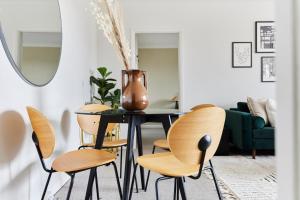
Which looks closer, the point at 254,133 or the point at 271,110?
the point at 254,133

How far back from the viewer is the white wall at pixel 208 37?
4.25 metres

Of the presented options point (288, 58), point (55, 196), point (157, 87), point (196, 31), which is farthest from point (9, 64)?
point (157, 87)

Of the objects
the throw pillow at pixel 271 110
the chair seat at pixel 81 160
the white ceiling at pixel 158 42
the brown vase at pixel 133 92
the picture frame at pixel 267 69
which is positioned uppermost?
the white ceiling at pixel 158 42

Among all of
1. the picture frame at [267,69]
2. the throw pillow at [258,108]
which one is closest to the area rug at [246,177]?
the throw pillow at [258,108]

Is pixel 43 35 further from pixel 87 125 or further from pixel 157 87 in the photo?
pixel 157 87

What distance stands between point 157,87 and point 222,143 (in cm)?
399

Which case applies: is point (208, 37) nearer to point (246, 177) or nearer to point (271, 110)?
point (271, 110)

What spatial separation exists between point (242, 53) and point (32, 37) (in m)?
3.51

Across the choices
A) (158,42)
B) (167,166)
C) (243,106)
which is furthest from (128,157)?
(158,42)

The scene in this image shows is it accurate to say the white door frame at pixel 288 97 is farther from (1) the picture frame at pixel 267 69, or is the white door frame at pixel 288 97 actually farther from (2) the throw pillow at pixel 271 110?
(1) the picture frame at pixel 267 69

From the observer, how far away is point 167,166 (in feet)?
4.75

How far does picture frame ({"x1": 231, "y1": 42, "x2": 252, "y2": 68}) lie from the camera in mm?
4254

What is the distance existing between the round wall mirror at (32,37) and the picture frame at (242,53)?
10.0 feet

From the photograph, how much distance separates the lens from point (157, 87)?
24.2 ft
